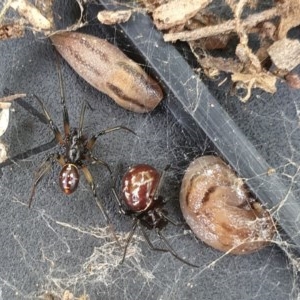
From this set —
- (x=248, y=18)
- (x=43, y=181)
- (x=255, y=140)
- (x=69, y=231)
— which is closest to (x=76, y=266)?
(x=69, y=231)

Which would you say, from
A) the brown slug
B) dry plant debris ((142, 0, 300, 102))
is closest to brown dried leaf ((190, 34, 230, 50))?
dry plant debris ((142, 0, 300, 102))

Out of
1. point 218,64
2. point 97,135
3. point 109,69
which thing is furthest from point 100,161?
point 218,64

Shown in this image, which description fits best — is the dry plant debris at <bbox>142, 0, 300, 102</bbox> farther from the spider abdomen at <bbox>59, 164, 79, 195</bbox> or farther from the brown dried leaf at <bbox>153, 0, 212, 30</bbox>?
the spider abdomen at <bbox>59, 164, 79, 195</bbox>

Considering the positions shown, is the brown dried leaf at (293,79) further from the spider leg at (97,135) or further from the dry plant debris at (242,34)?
the spider leg at (97,135)

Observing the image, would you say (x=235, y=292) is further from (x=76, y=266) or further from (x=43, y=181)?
(x=43, y=181)

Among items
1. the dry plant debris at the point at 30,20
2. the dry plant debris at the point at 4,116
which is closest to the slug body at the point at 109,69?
the dry plant debris at the point at 30,20
